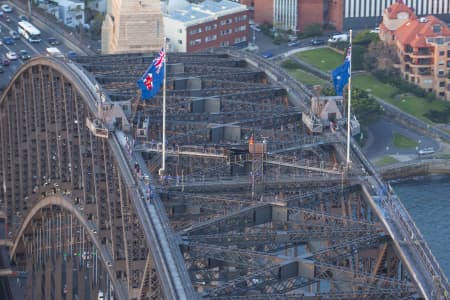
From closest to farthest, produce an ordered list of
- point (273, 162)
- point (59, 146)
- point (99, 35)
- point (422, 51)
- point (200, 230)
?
point (200, 230)
point (273, 162)
point (59, 146)
point (422, 51)
point (99, 35)

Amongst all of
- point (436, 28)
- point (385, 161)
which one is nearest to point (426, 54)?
point (436, 28)

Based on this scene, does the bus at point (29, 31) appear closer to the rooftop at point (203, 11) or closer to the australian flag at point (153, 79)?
the rooftop at point (203, 11)

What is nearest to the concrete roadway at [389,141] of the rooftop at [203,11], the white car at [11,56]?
the rooftop at [203,11]

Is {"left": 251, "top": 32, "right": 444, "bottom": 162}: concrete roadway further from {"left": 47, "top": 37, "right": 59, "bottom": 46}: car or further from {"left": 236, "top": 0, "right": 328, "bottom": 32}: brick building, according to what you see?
{"left": 47, "top": 37, "right": 59, "bottom": 46}: car

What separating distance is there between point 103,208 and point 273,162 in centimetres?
Answer: 779

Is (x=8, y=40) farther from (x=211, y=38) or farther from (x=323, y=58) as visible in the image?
(x=323, y=58)

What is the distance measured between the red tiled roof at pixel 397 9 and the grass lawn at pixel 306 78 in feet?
26.2

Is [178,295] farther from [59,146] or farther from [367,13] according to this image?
[367,13]

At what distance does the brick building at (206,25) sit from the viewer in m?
100

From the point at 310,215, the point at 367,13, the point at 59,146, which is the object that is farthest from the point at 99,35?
the point at 310,215

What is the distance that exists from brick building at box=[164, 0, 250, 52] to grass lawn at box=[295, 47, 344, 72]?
14.6 feet

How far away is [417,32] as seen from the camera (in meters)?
99.2

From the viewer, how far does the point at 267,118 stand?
4806cm

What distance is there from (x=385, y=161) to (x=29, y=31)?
32.5 meters
